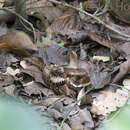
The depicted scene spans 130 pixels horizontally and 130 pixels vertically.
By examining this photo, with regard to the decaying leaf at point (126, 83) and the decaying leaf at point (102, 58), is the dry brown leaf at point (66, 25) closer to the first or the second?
the decaying leaf at point (102, 58)

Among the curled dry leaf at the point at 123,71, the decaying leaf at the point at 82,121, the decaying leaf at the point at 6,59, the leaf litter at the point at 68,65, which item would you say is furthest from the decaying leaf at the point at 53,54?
the decaying leaf at the point at 82,121

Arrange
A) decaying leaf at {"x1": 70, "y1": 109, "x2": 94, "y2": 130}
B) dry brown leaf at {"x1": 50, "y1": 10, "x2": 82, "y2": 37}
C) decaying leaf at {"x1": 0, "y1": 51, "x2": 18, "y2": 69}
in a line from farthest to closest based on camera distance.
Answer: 1. dry brown leaf at {"x1": 50, "y1": 10, "x2": 82, "y2": 37}
2. decaying leaf at {"x1": 0, "y1": 51, "x2": 18, "y2": 69}
3. decaying leaf at {"x1": 70, "y1": 109, "x2": 94, "y2": 130}

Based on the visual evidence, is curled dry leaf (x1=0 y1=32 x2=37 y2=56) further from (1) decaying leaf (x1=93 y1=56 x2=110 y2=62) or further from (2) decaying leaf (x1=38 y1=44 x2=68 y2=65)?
(1) decaying leaf (x1=93 y1=56 x2=110 y2=62)

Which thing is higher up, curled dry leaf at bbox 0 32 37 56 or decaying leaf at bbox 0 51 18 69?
curled dry leaf at bbox 0 32 37 56

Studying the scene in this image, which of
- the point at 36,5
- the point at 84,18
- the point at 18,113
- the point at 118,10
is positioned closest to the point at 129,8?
the point at 118,10

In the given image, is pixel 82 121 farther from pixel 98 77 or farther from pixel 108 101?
pixel 98 77

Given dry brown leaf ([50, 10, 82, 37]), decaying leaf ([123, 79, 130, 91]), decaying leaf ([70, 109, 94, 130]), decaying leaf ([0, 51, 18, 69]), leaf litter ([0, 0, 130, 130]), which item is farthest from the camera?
dry brown leaf ([50, 10, 82, 37])

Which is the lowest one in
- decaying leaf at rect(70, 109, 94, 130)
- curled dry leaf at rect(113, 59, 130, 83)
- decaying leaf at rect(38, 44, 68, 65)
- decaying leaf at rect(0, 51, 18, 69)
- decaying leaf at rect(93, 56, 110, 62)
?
decaying leaf at rect(70, 109, 94, 130)

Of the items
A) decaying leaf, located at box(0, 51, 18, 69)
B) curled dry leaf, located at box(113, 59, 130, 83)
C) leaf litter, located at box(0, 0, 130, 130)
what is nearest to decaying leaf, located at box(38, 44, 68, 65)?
leaf litter, located at box(0, 0, 130, 130)
